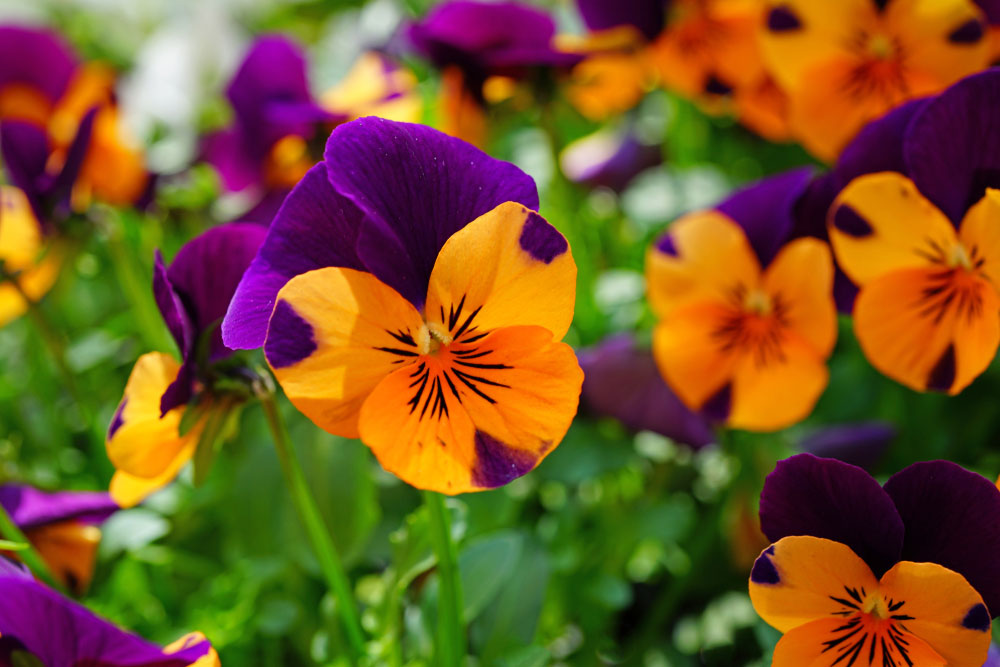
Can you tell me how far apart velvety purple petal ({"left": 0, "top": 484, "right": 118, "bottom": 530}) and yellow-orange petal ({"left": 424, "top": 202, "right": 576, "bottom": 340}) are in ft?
0.99

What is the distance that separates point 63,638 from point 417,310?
21cm

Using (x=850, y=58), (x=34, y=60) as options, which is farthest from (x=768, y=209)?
(x=34, y=60)

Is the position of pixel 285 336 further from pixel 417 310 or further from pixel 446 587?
pixel 446 587

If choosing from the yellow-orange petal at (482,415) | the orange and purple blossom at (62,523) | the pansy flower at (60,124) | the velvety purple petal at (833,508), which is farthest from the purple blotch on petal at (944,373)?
the pansy flower at (60,124)

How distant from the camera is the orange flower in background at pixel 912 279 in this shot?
18.9 inches

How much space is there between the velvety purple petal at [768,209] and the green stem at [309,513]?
0.33m

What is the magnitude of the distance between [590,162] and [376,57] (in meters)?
0.27

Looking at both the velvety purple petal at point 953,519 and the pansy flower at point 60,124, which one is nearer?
the velvety purple petal at point 953,519

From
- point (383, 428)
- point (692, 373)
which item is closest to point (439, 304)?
point (383, 428)

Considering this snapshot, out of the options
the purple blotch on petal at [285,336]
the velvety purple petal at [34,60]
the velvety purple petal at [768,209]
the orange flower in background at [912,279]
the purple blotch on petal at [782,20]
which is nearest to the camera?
the purple blotch on petal at [285,336]

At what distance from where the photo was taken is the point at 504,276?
39 centimetres

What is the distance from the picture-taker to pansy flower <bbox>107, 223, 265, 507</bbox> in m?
0.46

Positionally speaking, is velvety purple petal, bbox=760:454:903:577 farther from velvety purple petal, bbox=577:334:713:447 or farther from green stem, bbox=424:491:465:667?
velvety purple petal, bbox=577:334:713:447

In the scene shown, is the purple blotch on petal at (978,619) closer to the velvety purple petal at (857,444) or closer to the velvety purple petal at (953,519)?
the velvety purple petal at (953,519)
